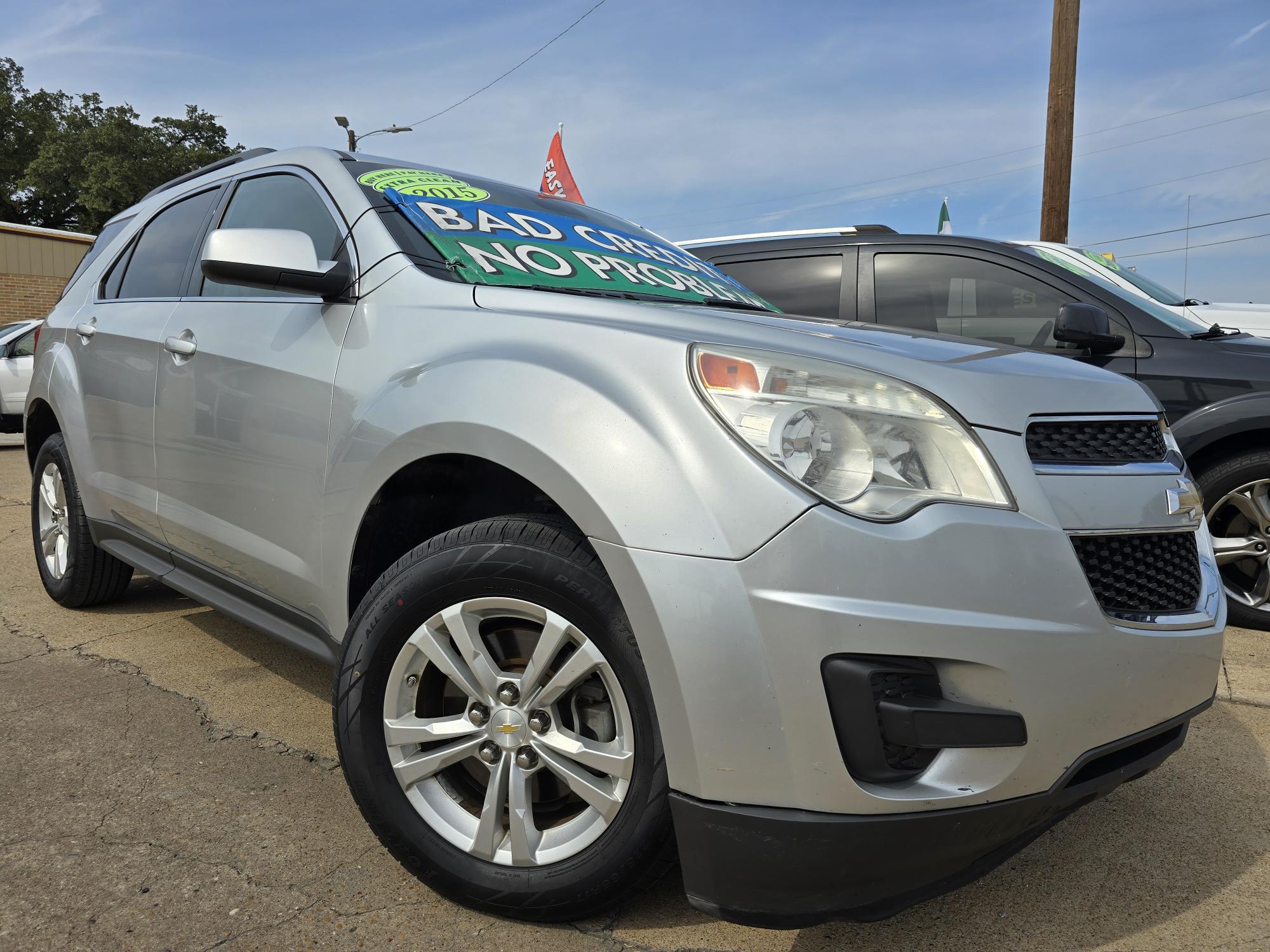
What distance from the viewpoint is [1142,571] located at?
174 centimetres

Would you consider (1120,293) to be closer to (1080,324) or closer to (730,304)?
(1080,324)

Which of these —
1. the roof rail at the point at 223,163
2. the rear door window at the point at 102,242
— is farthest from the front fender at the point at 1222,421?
the rear door window at the point at 102,242

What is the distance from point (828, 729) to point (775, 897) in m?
0.31

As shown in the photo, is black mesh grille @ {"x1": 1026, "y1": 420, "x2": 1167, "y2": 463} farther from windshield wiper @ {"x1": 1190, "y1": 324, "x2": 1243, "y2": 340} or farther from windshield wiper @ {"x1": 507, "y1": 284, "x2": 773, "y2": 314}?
windshield wiper @ {"x1": 1190, "y1": 324, "x2": 1243, "y2": 340}

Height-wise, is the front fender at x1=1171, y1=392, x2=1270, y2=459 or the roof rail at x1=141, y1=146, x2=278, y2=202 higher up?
the roof rail at x1=141, y1=146, x2=278, y2=202

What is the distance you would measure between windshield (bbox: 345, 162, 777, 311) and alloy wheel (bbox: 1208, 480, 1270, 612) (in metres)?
2.45

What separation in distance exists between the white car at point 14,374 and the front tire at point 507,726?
37.6 feet

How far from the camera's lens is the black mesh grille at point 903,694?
153 centimetres

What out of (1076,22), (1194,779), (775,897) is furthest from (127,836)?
(1076,22)

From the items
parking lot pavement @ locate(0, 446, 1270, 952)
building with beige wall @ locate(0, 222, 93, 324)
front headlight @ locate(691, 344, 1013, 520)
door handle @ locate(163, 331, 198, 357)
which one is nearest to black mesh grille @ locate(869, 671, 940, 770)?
front headlight @ locate(691, 344, 1013, 520)

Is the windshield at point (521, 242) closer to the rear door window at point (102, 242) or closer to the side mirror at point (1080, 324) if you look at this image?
the side mirror at point (1080, 324)

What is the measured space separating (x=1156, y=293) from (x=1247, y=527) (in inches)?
49.8

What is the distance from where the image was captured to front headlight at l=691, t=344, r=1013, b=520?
1.57 meters

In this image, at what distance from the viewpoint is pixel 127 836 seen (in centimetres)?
220
